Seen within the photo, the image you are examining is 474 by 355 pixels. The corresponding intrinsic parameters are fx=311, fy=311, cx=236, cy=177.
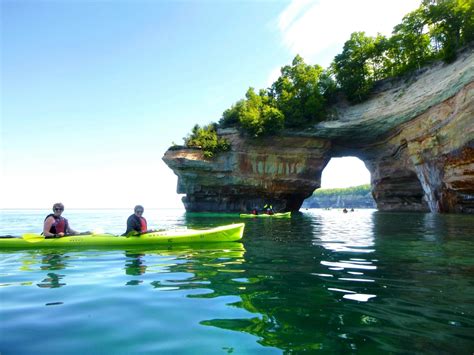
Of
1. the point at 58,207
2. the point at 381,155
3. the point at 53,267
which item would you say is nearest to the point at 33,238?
the point at 58,207

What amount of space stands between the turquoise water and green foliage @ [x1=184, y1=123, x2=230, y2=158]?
35.8m

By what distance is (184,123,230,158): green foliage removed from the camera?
4447 cm

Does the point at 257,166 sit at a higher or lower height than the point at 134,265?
higher

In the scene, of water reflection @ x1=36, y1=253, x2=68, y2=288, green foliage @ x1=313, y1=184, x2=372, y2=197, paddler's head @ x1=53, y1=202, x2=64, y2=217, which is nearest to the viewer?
water reflection @ x1=36, y1=253, x2=68, y2=288

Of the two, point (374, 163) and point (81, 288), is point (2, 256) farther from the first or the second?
point (374, 163)

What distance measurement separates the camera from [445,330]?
3.85 m

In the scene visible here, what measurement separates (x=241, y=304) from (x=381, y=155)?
43.0 metres

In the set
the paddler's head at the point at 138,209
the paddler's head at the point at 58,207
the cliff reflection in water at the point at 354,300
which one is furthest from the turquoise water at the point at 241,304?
the paddler's head at the point at 138,209

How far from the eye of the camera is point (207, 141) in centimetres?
4475

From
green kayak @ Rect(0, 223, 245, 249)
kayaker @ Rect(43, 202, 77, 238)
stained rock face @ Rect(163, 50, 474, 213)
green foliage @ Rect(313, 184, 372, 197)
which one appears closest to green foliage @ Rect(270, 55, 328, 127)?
stained rock face @ Rect(163, 50, 474, 213)

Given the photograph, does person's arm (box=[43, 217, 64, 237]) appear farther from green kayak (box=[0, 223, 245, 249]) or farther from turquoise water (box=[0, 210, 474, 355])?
turquoise water (box=[0, 210, 474, 355])

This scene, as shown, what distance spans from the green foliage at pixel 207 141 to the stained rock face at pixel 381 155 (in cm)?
104

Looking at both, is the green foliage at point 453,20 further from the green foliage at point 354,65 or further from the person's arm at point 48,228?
the person's arm at point 48,228

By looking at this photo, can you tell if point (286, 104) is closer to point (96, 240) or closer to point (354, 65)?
point (354, 65)
